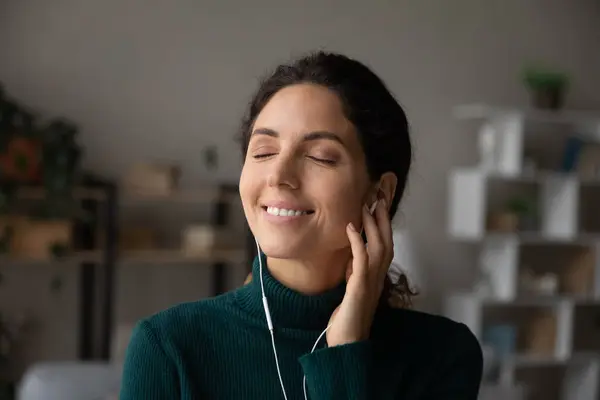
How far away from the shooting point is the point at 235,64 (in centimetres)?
433

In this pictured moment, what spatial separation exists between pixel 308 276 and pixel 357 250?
8 cm

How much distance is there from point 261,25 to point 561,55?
73.2 inches

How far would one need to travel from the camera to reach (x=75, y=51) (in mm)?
4066

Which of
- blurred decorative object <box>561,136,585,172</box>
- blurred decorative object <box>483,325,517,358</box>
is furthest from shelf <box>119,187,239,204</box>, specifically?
blurred decorative object <box>561,136,585,172</box>

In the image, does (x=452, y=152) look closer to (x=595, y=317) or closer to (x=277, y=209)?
(x=595, y=317)

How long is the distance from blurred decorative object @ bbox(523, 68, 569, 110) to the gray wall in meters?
0.24

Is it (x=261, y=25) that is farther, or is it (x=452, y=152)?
(x=452, y=152)

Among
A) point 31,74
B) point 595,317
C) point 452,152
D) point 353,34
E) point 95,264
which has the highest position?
point 353,34

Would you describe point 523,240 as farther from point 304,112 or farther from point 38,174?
point 304,112

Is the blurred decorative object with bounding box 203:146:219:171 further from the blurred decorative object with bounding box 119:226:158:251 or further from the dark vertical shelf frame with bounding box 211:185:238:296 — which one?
the blurred decorative object with bounding box 119:226:158:251

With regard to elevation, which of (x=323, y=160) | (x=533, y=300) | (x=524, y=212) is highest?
(x=323, y=160)

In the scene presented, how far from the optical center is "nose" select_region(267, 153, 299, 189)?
0.97 metres

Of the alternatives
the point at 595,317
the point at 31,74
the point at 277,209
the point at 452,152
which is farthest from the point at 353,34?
the point at 277,209

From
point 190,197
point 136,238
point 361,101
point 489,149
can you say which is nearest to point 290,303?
point 361,101
